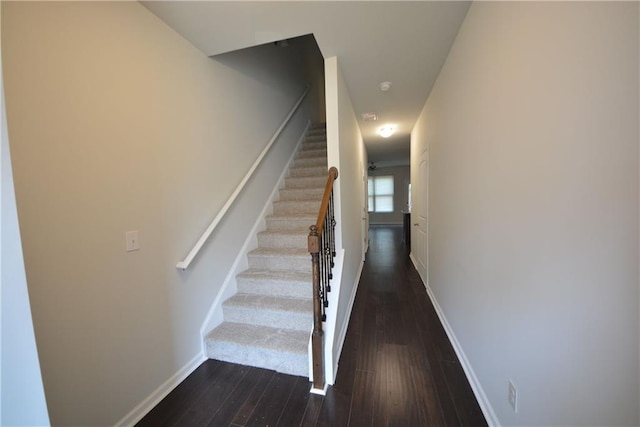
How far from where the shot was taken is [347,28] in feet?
5.76

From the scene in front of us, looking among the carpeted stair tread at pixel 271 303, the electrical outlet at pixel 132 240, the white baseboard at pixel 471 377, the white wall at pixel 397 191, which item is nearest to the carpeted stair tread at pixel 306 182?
the carpeted stair tread at pixel 271 303

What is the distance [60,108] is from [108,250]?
0.74 meters

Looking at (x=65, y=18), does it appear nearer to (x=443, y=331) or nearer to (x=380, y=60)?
(x=380, y=60)

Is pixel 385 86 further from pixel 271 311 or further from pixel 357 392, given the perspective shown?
pixel 357 392

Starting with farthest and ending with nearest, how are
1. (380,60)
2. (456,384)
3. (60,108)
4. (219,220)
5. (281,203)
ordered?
1. (281,203)
2. (380,60)
3. (219,220)
4. (456,384)
5. (60,108)

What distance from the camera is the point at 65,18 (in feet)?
3.83

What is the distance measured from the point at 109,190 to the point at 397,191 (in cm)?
1018

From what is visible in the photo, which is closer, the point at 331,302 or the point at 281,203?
the point at 331,302

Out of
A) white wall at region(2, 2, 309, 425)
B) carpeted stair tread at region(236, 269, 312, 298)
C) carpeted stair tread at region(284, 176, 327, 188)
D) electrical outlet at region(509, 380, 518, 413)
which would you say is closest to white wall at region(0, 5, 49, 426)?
white wall at region(2, 2, 309, 425)

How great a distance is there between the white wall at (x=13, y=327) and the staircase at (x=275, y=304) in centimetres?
126

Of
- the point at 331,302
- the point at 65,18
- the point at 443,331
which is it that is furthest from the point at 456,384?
the point at 65,18

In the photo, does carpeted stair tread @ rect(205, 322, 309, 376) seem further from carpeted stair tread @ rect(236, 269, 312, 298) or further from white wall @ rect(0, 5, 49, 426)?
white wall @ rect(0, 5, 49, 426)

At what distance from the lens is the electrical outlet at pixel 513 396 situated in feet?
3.66

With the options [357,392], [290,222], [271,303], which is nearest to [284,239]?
[290,222]
